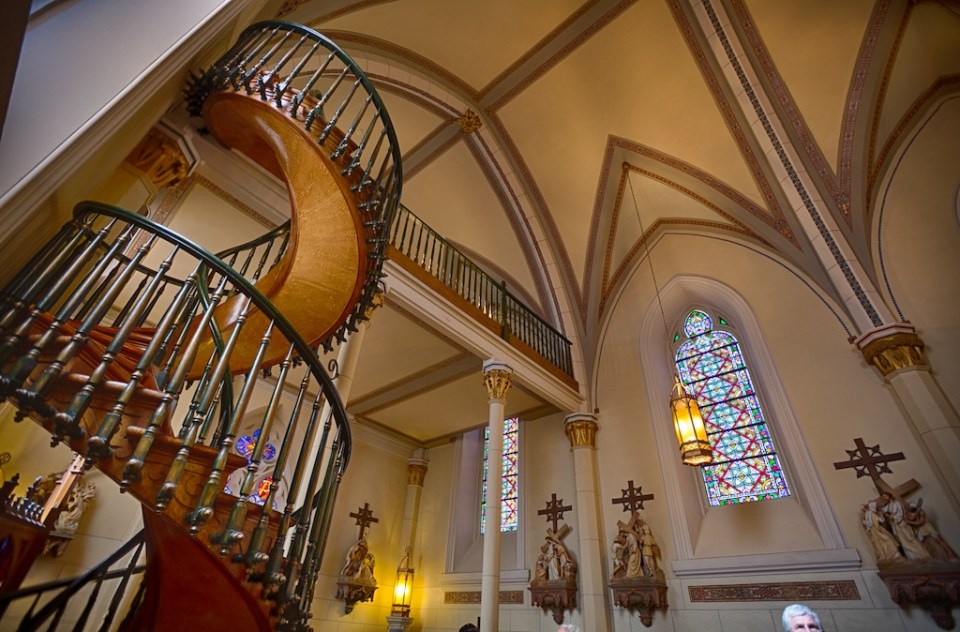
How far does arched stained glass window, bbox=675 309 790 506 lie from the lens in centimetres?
606

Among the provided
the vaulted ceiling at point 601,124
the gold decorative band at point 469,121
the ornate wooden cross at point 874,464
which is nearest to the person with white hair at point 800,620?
the ornate wooden cross at point 874,464

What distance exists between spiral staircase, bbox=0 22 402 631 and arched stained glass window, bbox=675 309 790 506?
5.57 m

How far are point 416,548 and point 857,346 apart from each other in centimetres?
779

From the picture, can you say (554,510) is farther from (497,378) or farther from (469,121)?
(469,121)

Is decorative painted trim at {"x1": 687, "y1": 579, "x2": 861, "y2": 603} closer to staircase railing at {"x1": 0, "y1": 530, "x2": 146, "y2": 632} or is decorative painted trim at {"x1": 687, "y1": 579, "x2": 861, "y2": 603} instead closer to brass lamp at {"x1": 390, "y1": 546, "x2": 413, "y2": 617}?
brass lamp at {"x1": 390, "y1": 546, "x2": 413, "y2": 617}

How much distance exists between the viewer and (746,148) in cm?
696

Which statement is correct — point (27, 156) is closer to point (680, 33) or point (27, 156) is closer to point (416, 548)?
point (680, 33)

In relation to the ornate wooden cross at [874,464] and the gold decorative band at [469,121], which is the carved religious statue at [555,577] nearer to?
the ornate wooden cross at [874,464]

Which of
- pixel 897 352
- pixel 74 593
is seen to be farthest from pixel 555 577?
pixel 74 593

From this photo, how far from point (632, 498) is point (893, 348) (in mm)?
3692

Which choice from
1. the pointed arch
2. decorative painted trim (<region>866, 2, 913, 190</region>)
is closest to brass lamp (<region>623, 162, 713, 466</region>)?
the pointed arch

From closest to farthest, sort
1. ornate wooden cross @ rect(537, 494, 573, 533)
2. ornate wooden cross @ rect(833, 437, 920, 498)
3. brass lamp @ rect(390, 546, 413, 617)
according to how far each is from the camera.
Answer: ornate wooden cross @ rect(833, 437, 920, 498), ornate wooden cross @ rect(537, 494, 573, 533), brass lamp @ rect(390, 546, 413, 617)

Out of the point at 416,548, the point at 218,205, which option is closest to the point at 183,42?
the point at 218,205

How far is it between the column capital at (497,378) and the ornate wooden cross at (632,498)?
7.86 feet
